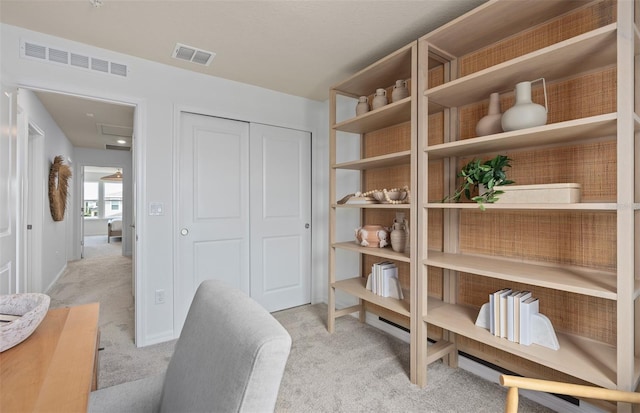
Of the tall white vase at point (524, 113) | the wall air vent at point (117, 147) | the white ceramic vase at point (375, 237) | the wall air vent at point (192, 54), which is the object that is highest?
the wall air vent at point (192, 54)

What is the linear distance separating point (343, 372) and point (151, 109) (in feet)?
8.22

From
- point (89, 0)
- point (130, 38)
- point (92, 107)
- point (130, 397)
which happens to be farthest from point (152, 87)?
point (130, 397)

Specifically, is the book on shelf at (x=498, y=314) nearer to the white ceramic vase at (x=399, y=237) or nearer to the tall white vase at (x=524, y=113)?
the white ceramic vase at (x=399, y=237)

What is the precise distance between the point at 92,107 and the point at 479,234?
13.3 feet

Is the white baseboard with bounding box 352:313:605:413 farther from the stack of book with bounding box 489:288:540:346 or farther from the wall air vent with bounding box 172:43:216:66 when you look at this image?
the wall air vent with bounding box 172:43:216:66

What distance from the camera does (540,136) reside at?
1473 mm

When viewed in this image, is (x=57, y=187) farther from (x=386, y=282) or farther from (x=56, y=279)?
(x=386, y=282)

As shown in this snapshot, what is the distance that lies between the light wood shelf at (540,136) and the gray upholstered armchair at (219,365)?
56.7 inches

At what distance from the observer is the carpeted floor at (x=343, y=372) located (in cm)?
169

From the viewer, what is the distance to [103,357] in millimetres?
2205

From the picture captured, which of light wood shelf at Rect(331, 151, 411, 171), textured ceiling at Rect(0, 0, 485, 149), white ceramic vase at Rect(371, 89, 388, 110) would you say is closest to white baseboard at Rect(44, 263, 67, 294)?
textured ceiling at Rect(0, 0, 485, 149)

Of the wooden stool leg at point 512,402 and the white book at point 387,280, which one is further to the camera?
the white book at point 387,280

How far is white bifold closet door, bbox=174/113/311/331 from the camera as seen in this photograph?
2.68 meters

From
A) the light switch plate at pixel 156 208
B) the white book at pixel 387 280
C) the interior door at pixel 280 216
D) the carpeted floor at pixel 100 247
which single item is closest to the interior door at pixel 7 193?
the light switch plate at pixel 156 208
